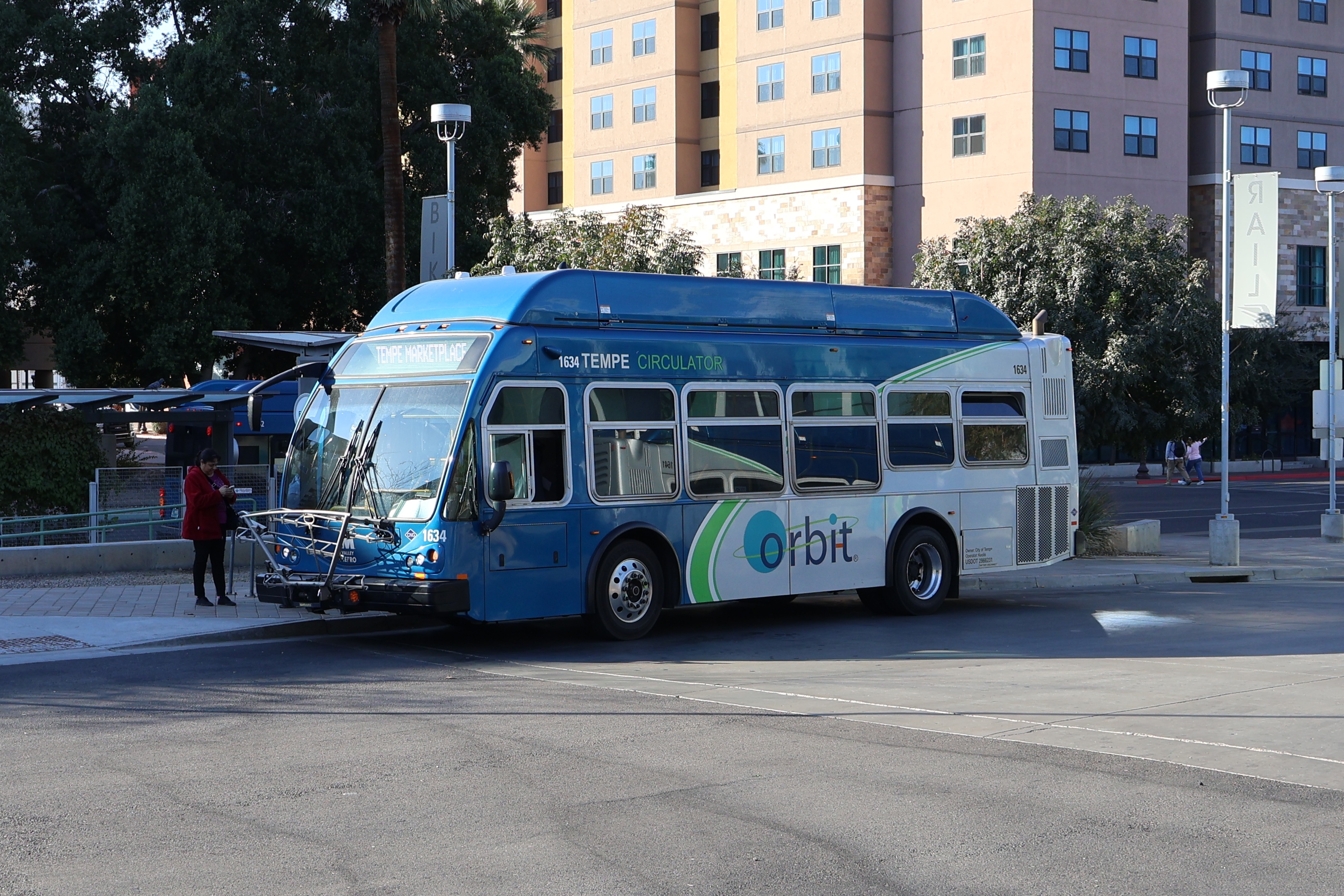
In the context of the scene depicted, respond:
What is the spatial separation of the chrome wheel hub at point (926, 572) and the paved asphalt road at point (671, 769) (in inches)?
88.9

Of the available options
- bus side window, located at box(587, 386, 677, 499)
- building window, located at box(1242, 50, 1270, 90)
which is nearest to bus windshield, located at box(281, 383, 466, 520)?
bus side window, located at box(587, 386, 677, 499)

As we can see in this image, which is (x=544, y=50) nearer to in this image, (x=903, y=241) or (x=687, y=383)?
(x=903, y=241)

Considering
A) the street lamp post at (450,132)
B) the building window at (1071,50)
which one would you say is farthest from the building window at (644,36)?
the street lamp post at (450,132)

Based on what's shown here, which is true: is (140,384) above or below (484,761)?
above

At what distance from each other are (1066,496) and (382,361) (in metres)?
8.93

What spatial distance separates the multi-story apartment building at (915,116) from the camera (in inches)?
1972

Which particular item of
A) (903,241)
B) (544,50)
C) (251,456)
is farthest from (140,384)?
(903,241)

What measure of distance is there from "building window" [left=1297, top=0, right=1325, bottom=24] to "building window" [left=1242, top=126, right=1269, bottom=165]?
5067 millimetres

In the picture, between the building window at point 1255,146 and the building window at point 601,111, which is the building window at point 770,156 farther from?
the building window at point 1255,146

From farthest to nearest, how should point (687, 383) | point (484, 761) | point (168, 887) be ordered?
point (687, 383), point (484, 761), point (168, 887)

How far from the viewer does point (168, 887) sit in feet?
20.5

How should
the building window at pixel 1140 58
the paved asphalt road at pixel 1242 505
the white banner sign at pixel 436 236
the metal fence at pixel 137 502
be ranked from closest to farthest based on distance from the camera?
the metal fence at pixel 137 502 < the white banner sign at pixel 436 236 < the paved asphalt road at pixel 1242 505 < the building window at pixel 1140 58

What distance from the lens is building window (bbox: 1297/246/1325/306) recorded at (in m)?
59.1

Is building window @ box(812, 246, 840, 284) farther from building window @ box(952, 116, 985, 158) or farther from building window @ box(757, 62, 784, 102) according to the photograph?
building window @ box(757, 62, 784, 102)
